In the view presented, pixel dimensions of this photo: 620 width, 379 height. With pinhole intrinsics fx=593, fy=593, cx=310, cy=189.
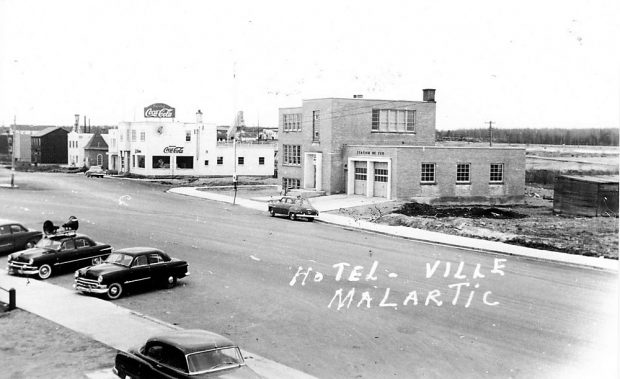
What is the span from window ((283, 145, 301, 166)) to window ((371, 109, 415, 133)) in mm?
7452

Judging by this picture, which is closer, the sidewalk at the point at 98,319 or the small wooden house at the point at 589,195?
the sidewalk at the point at 98,319

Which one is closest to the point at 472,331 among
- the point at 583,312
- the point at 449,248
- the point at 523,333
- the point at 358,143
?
the point at 523,333

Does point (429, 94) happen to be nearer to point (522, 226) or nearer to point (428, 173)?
point (428, 173)

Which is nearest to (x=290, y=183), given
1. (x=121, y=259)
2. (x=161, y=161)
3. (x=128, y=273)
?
(x=161, y=161)

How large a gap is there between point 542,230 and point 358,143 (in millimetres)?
21943

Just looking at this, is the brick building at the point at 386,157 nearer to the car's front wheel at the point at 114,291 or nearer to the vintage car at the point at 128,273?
the vintage car at the point at 128,273

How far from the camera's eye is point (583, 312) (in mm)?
15438

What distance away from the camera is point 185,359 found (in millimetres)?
10117

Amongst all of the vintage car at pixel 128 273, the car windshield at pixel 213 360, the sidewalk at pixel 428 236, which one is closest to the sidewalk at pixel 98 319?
the vintage car at pixel 128 273

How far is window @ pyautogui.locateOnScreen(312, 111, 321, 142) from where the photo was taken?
49500mm

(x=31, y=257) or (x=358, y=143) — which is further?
(x=358, y=143)

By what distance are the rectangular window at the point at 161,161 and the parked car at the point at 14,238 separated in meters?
48.0

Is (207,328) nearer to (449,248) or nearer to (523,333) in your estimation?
(523,333)

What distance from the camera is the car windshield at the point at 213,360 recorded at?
33.1 ft
